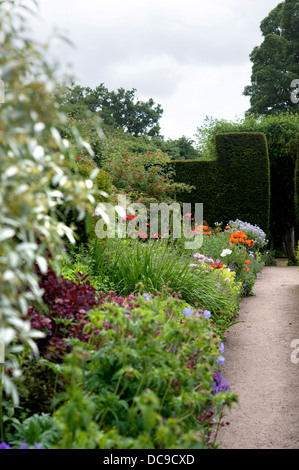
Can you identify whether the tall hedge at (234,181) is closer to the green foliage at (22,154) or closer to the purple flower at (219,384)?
the purple flower at (219,384)

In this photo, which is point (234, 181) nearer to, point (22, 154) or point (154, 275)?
point (154, 275)

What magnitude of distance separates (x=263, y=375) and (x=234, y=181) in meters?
8.75

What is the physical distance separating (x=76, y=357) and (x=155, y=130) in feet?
85.3

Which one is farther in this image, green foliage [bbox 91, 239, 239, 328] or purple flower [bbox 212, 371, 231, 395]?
green foliage [bbox 91, 239, 239, 328]

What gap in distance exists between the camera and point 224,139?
483 inches

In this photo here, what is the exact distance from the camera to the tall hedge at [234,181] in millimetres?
12078

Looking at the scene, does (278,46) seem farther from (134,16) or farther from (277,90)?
(134,16)

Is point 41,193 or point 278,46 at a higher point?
point 278,46

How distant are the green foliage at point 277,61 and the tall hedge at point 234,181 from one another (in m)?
8.64

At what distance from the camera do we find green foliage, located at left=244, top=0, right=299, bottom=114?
19578 mm

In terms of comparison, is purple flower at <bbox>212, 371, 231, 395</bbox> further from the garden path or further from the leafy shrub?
the leafy shrub

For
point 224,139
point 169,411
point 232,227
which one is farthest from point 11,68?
point 224,139

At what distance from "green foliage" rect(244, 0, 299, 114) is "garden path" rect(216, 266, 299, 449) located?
51.4 feet

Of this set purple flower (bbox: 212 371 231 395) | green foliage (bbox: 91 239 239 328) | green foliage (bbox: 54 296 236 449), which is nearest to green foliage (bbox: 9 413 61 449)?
green foliage (bbox: 54 296 236 449)
